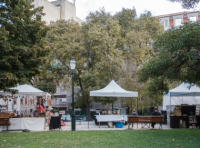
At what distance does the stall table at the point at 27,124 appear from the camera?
14398mm

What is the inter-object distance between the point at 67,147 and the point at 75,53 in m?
19.0

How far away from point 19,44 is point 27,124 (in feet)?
19.5

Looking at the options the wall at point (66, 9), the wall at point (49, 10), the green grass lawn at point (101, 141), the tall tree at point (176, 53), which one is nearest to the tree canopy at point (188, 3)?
the tall tree at point (176, 53)

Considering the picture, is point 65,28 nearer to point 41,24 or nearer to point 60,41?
point 60,41

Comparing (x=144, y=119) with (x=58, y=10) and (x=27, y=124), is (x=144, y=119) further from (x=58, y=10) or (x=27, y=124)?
(x=58, y=10)

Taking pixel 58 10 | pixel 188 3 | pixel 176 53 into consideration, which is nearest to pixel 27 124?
pixel 176 53

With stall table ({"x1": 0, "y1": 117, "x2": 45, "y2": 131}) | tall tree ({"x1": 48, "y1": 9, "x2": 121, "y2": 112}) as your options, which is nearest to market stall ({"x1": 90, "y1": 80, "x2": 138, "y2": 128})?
stall table ({"x1": 0, "y1": 117, "x2": 45, "y2": 131})

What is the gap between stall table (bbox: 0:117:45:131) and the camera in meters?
14.4

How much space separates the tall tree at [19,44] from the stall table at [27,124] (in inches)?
157

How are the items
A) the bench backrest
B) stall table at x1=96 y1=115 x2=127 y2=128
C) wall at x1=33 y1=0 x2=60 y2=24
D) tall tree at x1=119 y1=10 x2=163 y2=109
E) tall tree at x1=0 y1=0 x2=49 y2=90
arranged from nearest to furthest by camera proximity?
tall tree at x1=0 y1=0 x2=49 y2=90
the bench backrest
stall table at x1=96 y1=115 x2=127 y2=128
tall tree at x1=119 y1=10 x2=163 y2=109
wall at x1=33 y1=0 x2=60 y2=24

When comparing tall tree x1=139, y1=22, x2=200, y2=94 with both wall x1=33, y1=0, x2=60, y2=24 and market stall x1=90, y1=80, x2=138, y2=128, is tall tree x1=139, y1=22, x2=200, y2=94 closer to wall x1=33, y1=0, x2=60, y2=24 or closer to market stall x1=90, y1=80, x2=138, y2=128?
market stall x1=90, y1=80, x2=138, y2=128

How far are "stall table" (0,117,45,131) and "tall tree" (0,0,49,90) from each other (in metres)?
3.98

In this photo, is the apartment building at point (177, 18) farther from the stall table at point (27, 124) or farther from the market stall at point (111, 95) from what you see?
the stall table at point (27, 124)

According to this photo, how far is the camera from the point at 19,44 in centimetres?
1157
